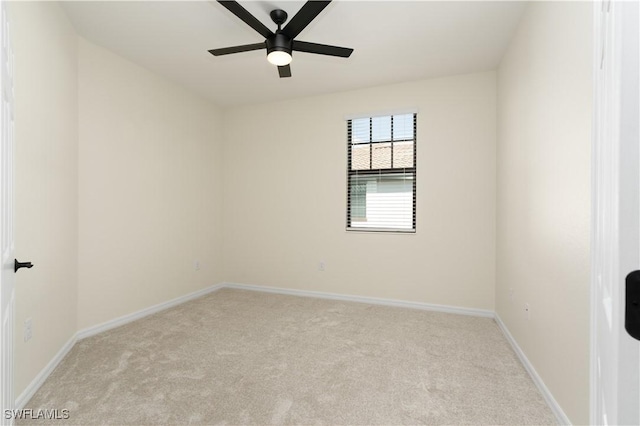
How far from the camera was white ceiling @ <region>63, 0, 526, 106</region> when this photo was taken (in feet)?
7.93

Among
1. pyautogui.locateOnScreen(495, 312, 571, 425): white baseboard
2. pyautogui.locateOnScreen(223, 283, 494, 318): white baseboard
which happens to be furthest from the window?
pyautogui.locateOnScreen(495, 312, 571, 425): white baseboard

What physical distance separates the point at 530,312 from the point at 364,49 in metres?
2.68

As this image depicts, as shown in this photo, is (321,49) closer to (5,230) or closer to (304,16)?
(304,16)

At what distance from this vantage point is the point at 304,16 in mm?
2041

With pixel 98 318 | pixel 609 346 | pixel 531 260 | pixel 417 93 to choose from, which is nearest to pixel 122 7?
pixel 98 318

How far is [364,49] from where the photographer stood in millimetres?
3016

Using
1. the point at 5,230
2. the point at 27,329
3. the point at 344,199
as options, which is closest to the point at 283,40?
the point at 5,230

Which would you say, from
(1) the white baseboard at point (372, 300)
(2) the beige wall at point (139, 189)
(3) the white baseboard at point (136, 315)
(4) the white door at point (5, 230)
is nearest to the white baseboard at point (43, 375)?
(3) the white baseboard at point (136, 315)

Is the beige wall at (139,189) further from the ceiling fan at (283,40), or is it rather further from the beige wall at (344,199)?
the ceiling fan at (283,40)

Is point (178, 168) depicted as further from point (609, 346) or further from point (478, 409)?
point (609, 346)

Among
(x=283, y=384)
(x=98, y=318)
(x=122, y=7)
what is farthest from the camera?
(x=98, y=318)

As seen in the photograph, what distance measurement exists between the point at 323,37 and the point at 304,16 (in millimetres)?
834

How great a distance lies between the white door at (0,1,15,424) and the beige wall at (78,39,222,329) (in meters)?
1.79

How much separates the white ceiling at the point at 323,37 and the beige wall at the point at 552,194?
404mm
